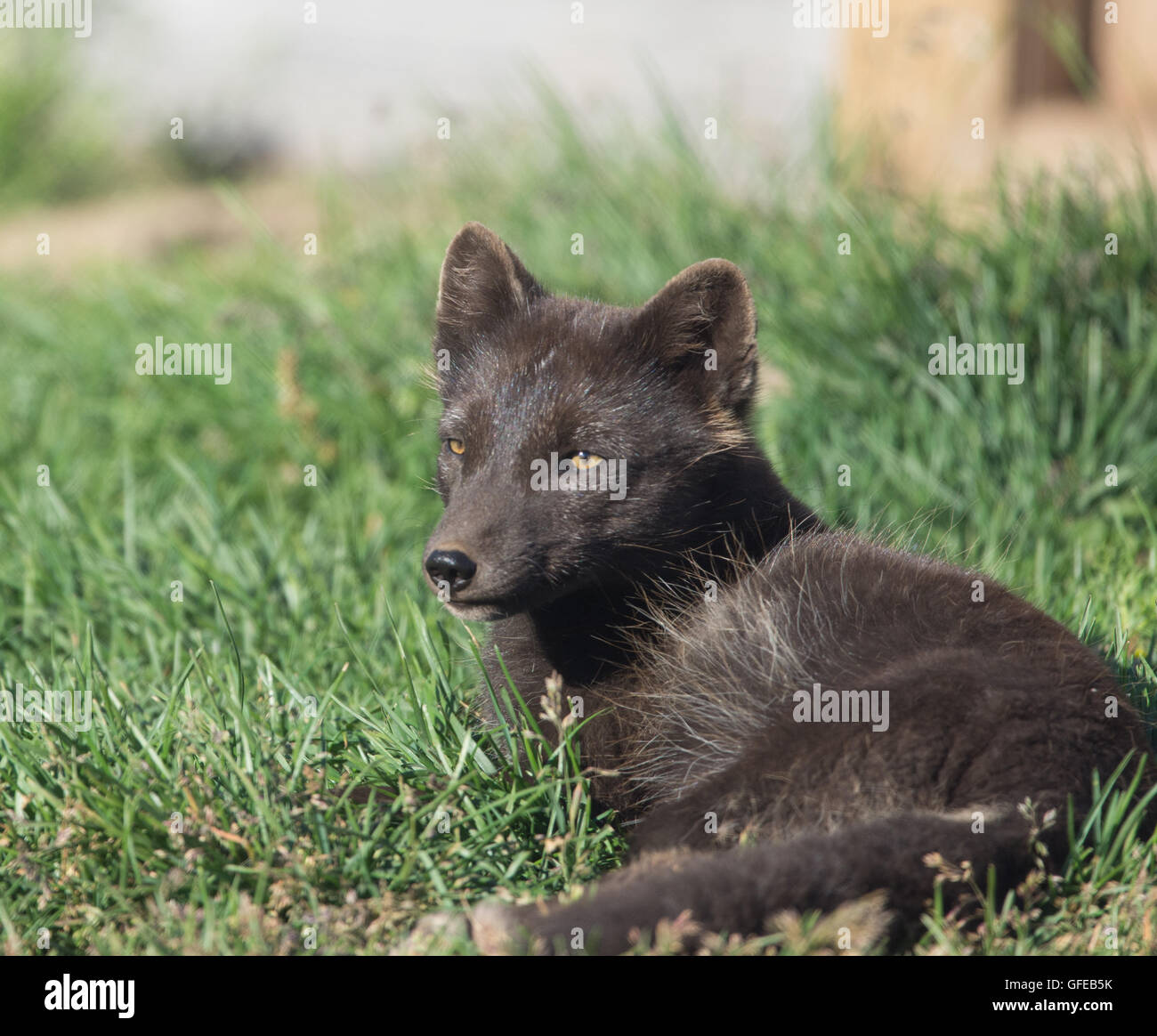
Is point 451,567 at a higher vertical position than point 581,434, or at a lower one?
lower

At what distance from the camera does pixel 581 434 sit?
310cm

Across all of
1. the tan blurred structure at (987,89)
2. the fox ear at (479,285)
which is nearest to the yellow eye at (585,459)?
the fox ear at (479,285)

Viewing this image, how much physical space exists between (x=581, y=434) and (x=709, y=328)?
1.72 feet

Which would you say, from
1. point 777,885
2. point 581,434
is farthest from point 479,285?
point 777,885

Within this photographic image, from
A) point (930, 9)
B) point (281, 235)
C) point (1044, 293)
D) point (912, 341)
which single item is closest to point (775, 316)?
point (912, 341)

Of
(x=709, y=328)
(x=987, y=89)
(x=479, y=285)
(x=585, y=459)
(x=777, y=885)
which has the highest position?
(x=987, y=89)

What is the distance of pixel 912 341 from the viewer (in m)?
5.29

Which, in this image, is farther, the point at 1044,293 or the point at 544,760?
the point at 1044,293

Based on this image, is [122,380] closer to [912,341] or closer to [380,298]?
[380,298]

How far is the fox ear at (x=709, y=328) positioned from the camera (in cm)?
322

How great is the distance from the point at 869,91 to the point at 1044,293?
3.10 meters

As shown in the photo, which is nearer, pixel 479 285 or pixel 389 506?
pixel 479 285

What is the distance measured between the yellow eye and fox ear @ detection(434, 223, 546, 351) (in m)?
0.60

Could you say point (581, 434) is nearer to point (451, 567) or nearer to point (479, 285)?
point (451, 567)
